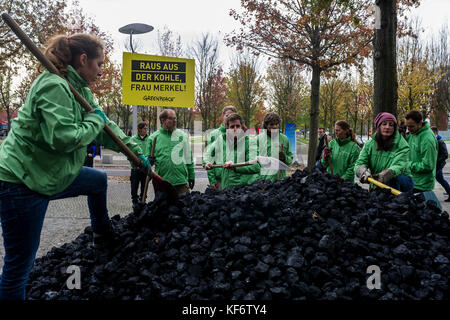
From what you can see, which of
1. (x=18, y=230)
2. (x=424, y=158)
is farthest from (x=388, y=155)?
(x=18, y=230)

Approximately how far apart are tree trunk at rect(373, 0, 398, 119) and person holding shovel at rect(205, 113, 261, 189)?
2.24m

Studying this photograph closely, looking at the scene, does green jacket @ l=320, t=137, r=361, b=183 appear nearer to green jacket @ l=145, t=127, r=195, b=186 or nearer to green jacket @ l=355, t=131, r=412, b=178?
green jacket @ l=355, t=131, r=412, b=178

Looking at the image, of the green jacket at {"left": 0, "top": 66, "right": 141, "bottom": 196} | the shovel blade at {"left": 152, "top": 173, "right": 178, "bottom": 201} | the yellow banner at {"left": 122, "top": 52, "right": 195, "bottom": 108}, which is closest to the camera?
the green jacket at {"left": 0, "top": 66, "right": 141, "bottom": 196}

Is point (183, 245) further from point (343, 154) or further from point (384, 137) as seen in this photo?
point (343, 154)

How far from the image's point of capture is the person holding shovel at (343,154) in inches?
218

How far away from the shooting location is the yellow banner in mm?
10141

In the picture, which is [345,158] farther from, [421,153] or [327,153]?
[421,153]

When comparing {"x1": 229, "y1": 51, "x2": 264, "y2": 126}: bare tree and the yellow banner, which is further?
{"x1": 229, "y1": 51, "x2": 264, "y2": 126}: bare tree

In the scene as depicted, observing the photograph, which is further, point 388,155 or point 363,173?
point 388,155

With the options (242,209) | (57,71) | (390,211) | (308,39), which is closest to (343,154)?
(390,211)

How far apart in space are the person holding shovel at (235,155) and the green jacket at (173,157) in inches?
27.6

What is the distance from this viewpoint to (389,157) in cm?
410

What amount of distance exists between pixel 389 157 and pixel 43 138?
3578 millimetres

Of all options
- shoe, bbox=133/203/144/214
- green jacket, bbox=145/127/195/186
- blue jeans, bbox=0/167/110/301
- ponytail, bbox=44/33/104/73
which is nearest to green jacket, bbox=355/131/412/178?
shoe, bbox=133/203/144/214
